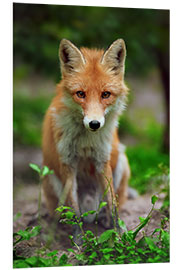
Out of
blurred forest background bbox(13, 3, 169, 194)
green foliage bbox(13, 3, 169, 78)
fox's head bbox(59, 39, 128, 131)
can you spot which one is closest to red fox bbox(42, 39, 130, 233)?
fox's head bbox(59, 39, 128, 131)

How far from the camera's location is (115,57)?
3.59 metres

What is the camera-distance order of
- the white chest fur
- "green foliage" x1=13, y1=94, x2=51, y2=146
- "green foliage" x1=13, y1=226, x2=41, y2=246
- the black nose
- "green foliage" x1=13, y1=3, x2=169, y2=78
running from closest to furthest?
the black nose → "green foliage" x1=13, y1=226, x2=41, y2=246 → the white chest fur → "green foliage" x1=13, y1=3, x2=169, y2=78 → "green foliage" x1=13, y1=94, x2=51, y2=146

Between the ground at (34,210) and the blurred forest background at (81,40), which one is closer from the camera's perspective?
the ground at (34,210)

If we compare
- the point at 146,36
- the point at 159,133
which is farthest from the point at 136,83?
the point at 146,36

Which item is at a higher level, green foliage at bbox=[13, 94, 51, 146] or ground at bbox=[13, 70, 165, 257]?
green foliage at bbox=[13, 94, 51, 146]

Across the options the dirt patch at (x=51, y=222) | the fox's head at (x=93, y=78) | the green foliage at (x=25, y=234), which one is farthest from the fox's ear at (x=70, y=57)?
the dirt patch at (x=51, y=222)

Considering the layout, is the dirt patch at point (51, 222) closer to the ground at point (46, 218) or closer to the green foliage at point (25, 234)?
the ground at point (46, 218)

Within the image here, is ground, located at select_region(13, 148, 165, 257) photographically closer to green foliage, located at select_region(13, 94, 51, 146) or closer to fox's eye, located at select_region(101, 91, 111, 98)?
fox's eye, located at select_region(101, 91, 111, 98)

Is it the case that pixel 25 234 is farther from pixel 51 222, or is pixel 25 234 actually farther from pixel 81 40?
pixel 81 40

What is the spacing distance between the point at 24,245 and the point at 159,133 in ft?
22.4

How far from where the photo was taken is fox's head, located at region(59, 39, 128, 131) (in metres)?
3.41

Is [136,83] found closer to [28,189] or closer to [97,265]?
[28,189]

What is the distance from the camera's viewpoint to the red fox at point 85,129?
11.3 feet

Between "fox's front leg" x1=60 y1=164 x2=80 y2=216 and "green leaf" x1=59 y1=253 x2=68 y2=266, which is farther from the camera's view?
"fox's front leg" x1=60 y1=164 x2=80 y2=216
